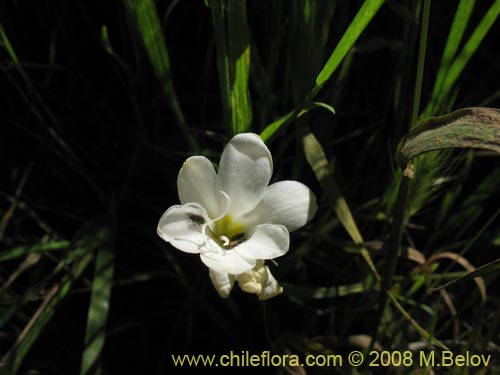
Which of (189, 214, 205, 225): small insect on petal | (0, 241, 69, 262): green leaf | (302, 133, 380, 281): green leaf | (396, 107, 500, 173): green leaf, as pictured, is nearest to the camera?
(396, 107, 500, 173): green leaf

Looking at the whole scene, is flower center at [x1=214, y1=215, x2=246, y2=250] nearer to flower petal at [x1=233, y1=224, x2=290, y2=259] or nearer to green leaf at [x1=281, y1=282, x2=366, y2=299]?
flower petal at [x1=233, y1=224, x2=290, y2=259]

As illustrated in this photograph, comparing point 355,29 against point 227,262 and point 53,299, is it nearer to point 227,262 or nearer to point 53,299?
point 227,262

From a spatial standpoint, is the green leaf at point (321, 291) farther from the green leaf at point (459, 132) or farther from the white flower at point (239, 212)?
the green leaf at point (459, 132)

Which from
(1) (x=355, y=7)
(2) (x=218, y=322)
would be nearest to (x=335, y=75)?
(1) (x=355, y=7)

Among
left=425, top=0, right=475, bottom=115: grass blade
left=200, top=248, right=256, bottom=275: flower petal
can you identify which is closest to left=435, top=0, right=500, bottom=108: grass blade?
left=425, top=0, right=475, bottom=115: grass blade

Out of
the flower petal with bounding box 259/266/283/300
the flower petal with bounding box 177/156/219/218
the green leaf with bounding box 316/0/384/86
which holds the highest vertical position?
the green leaf with bounding box 316/0/384/86

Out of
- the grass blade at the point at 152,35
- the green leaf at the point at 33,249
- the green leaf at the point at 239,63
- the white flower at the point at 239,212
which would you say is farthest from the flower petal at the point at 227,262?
the green leaf at the point at 33,249

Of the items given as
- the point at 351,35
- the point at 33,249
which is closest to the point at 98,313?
the point at 33,249
